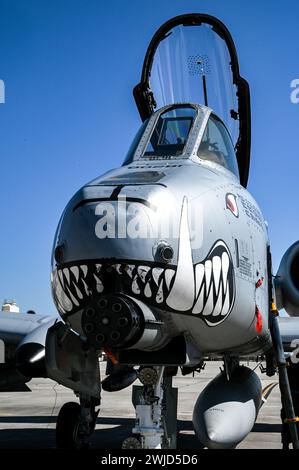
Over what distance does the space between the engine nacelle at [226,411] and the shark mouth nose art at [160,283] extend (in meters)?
1.29

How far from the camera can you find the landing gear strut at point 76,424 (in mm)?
7234

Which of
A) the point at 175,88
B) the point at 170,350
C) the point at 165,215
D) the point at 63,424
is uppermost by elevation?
the point at 175,88

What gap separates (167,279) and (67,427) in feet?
13.7

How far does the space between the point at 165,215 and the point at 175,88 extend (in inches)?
166

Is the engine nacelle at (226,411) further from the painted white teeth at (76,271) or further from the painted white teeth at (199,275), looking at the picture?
the painted white teeth at (76,271)

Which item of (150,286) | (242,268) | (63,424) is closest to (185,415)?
(63,424)

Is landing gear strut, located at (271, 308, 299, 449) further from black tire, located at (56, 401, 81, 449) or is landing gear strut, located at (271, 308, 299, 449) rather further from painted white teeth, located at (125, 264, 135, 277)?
black tire, located at (56, 401, 81, 449)

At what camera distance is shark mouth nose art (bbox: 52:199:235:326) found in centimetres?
441

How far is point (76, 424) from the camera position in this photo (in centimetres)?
777

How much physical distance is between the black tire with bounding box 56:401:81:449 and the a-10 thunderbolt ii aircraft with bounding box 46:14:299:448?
88 centimetres

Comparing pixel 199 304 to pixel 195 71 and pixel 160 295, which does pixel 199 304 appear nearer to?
pixel 160 295

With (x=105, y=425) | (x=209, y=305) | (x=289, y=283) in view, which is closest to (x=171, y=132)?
(x=209, y=305)
